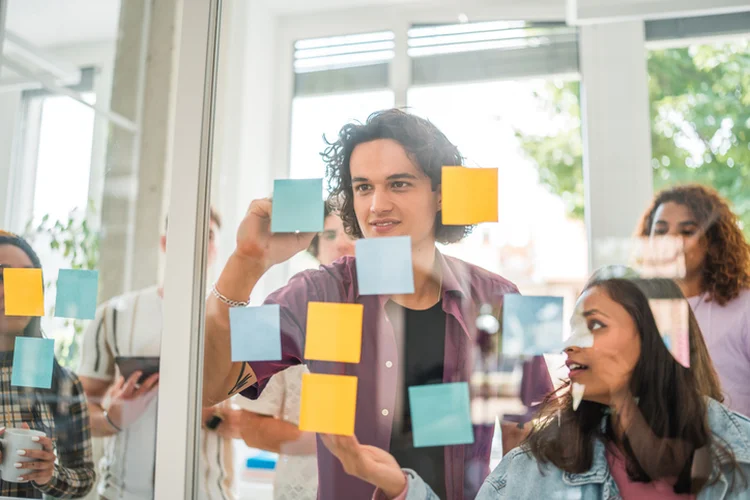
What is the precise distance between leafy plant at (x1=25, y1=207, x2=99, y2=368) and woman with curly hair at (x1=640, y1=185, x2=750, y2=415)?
4.78 feet

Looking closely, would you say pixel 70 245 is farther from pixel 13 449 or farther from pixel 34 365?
pixel 13 449

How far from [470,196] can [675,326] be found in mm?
483

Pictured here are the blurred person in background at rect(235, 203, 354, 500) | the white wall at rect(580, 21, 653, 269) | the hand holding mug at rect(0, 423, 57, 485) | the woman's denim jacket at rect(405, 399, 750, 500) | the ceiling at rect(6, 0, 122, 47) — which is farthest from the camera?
the ceiling at rect(6, 0, 122, 47)

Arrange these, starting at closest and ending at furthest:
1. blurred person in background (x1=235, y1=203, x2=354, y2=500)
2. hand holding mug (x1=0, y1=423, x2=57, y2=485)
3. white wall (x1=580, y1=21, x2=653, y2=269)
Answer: white wall (x1=580, y1=21, x2=653, y2=269) < blurred person in background (x1=235, y1=203, x2=354, y2=500) < hand holding mug (x1=0, y1=423, x2=57, y2=485)

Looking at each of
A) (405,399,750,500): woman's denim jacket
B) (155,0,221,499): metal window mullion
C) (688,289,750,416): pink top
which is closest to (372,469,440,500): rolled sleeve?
(405,399,750,500): woman's denim jacket

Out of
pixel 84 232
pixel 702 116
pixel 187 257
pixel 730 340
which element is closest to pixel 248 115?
pixel 187 257

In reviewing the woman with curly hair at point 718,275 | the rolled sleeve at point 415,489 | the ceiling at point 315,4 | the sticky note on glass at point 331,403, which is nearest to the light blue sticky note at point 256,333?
the sticky note on glass at point 331,403

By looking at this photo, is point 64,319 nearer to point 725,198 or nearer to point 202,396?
point 202,396

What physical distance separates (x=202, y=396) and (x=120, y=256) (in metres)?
0.55

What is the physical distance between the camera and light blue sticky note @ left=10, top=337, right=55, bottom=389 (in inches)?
63.4

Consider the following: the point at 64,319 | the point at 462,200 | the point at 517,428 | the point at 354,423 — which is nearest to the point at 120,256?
the point at 64,319

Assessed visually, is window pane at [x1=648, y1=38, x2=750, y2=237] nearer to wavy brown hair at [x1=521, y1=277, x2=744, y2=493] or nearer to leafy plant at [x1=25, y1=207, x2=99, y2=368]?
wavy brown hair at [x1=521, y1=277, x2=744, y2=493]

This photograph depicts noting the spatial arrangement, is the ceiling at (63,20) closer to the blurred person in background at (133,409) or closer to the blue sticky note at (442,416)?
the blurred person in background at (133,409)

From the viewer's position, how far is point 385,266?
133cm
